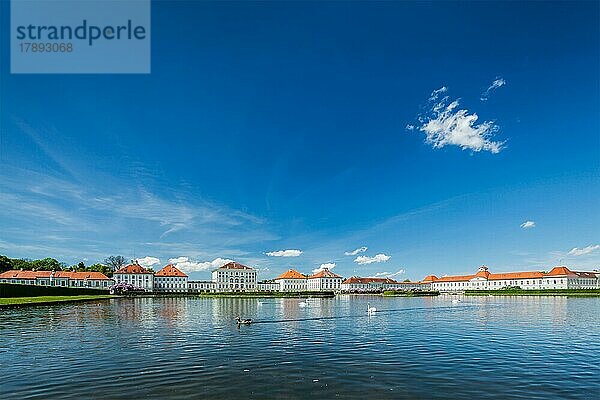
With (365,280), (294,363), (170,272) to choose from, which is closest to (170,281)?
(170,272)

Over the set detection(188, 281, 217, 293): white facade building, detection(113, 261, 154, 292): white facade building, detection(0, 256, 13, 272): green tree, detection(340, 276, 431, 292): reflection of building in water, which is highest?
detection(0, 256, 13, 272): green tree

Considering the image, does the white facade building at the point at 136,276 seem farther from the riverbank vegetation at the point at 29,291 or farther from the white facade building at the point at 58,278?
the riverbank vegetation at the point at 29,291

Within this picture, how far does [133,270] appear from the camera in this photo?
5935 inches

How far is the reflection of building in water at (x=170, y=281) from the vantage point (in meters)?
155

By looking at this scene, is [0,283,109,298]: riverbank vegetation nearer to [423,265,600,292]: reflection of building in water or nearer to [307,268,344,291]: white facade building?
[307,268,344,291]: white facade building

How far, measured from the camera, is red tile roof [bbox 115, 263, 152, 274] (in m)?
150

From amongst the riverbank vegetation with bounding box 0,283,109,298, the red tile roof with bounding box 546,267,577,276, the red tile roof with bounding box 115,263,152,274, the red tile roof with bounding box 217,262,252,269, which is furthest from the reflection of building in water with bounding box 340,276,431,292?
the riverbank vegetation with bounding box 0,283,109,298

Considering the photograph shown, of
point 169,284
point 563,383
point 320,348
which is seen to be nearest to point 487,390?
point 563,383

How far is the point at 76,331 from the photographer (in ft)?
83.4

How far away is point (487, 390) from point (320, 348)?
29.6ft

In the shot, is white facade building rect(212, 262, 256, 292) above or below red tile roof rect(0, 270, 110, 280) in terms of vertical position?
below

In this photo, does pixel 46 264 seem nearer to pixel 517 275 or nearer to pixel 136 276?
pixel 136 276

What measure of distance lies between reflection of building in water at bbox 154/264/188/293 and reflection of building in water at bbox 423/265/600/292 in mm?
113405

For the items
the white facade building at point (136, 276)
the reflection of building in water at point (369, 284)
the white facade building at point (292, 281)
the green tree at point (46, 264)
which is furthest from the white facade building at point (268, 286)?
the green tree at point (46, 264)
